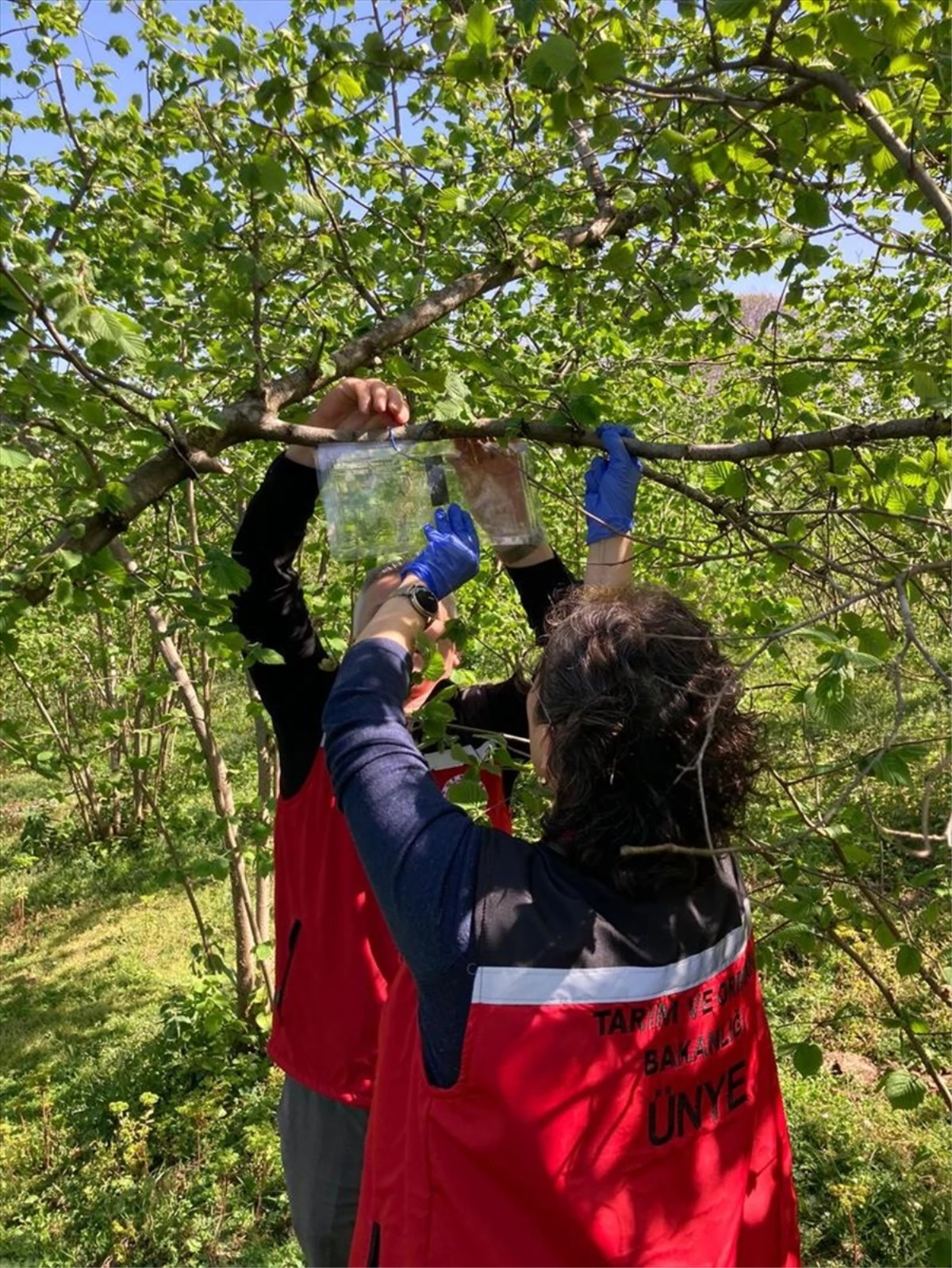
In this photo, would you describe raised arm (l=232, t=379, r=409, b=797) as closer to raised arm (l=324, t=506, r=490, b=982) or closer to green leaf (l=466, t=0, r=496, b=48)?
raised arm (l=324, t=506, r=490, b=982)

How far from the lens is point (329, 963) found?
1.98m

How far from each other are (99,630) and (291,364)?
17.3ft

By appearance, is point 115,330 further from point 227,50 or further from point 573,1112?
point 573,1112

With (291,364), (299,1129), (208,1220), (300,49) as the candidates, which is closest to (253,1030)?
(208,1220)

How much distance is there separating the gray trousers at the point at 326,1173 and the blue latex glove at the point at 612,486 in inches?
58.5

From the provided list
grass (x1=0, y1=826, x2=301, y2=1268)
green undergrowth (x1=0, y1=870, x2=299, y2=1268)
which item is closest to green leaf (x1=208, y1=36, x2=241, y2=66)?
grass (x1=0, y1=826, x2=301, y2=1268)

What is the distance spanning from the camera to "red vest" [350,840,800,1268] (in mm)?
1077

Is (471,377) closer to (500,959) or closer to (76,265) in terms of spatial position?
(76,265)

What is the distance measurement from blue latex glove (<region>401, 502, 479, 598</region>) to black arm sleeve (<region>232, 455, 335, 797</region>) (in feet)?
1.12

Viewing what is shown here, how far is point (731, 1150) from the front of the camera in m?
1.23

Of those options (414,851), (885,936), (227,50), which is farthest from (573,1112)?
(227,50)

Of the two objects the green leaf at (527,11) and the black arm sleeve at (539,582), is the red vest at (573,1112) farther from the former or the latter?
the green leaf at (527,11)

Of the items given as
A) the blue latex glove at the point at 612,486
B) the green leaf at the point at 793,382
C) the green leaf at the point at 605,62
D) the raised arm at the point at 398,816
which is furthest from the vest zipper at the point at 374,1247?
the green leaf at the point at 605,62

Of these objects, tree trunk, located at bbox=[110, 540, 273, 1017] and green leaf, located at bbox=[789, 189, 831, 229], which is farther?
tree trunk, located at bbox=[110, 540, 273, 1017]
